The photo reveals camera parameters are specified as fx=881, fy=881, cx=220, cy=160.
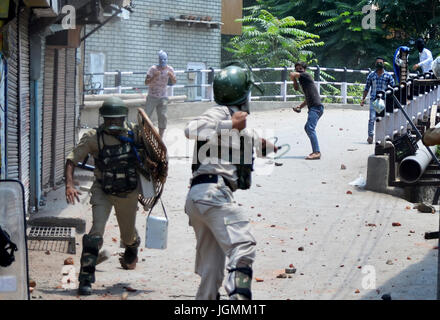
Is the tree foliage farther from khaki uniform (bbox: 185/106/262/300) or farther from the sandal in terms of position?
khaki uniform (bbox: 185/106/262/300)

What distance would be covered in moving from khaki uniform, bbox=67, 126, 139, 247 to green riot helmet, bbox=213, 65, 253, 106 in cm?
194

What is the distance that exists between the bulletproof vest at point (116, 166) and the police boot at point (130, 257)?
2.50ft

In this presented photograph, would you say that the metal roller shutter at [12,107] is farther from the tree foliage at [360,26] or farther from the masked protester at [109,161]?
the tree foliage at [360,26]

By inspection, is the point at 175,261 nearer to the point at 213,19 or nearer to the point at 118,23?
the point at 118,23

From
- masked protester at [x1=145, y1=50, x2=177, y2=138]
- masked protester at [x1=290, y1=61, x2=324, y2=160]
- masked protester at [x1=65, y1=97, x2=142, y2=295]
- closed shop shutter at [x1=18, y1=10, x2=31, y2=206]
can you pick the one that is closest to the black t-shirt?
masked protester at [x1=290, y1=61, x2=324, y2=160]

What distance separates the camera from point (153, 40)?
3394 cm

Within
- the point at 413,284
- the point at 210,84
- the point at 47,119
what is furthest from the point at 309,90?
the point at 210,84

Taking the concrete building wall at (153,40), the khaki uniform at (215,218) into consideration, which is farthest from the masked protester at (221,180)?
the concrete building wall at (153,40)

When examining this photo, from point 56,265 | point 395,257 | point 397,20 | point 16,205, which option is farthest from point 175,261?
point 397,20

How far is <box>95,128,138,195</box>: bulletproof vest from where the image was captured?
812 centimetres

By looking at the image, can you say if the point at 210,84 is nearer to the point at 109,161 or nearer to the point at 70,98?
the point at 70,98

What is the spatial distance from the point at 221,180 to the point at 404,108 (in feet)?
32.2

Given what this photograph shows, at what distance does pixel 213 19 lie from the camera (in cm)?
3559

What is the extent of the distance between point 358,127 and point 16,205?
1656 cm
